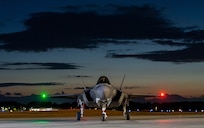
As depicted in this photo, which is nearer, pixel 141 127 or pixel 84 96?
pixel 141 127

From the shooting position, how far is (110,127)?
24.9m

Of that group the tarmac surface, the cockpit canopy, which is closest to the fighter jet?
the cockpit canopy

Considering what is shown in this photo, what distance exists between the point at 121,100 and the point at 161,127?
14.3 metres

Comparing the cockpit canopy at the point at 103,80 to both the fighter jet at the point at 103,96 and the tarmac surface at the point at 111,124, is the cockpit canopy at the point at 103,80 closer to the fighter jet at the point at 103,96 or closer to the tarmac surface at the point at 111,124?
the fighter jet at the point at 103,96

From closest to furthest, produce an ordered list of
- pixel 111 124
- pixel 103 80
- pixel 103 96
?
pixel 111 124 → pixel 103 96 → pixel 103 80

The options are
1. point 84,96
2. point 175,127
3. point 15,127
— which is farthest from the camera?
point 84,96

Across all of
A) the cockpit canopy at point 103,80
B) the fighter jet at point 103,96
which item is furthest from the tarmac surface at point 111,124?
the cockpit canopy at point 103,80

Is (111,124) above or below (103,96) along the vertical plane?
below

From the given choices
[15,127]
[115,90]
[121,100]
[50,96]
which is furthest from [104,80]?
[50,96]

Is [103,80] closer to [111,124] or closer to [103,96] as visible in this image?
[103,96]

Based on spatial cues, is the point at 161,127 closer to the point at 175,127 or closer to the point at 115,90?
the point at 175,127

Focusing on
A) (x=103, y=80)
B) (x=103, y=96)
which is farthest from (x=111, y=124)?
(x=103, y=80)

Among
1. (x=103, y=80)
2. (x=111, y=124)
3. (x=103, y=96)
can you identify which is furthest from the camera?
(x=103, y=80)

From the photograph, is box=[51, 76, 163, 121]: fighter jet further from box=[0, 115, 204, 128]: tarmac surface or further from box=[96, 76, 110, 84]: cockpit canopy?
box=[0, 115, 204, 128]: tarmac surface
